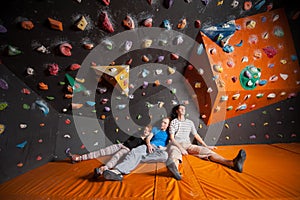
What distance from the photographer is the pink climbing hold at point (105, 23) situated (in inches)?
52.3

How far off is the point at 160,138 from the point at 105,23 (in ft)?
4.75

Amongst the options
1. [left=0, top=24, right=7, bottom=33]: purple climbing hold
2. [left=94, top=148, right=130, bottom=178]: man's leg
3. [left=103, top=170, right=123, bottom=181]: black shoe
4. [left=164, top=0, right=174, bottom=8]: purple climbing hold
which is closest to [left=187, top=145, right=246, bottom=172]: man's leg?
[left=94, top=148, right=130, bottom=178]: man's leg

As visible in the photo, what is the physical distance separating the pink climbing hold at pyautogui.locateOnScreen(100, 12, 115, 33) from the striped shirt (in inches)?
54.3

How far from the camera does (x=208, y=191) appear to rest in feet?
4.27

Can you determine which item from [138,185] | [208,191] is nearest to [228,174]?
[208,191]

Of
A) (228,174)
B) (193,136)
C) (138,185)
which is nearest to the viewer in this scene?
(138,185)

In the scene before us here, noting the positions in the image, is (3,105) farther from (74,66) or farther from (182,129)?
(182,129)

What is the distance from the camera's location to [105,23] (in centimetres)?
137

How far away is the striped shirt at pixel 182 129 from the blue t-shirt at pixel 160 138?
0.09 meters

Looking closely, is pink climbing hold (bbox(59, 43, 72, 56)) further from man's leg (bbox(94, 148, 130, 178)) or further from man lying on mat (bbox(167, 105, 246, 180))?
man lying on mat (bbox(167, 105, 246, 180))

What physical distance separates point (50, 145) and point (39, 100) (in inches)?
22.8

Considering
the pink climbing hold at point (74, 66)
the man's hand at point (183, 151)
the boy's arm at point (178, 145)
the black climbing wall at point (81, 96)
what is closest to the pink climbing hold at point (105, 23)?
the black climbing wall at point (81, 96)

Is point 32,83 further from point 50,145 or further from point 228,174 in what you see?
point 228,174

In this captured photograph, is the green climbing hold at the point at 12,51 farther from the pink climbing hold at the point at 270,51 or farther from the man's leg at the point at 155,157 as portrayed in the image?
the pink climbing hold at the point at 270,51
